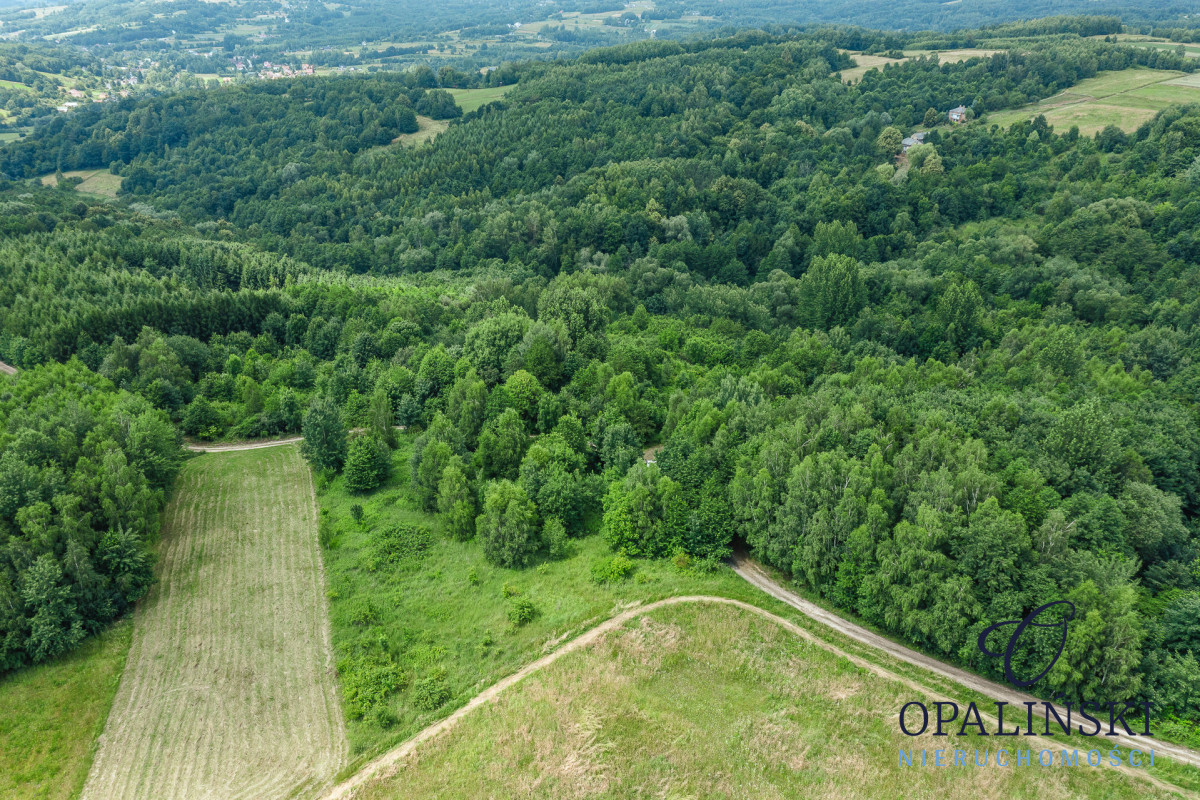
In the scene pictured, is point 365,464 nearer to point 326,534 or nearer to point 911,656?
point 326,534

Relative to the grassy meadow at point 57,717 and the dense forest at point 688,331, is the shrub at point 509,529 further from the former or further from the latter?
the grassy meadow at point 57,717

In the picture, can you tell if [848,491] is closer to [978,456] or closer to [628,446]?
[978,456]

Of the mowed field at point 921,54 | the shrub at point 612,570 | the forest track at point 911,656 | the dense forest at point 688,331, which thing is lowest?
the forest track at point 911,656

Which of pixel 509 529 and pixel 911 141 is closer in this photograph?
pixel 509 529

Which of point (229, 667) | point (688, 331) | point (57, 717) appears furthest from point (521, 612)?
point (688, 331)

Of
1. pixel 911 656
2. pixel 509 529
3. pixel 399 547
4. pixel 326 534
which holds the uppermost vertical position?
pixel 509 529

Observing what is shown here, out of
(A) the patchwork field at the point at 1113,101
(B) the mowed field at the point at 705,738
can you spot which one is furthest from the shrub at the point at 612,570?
(A) the patchwork field at the point at 1113,101
